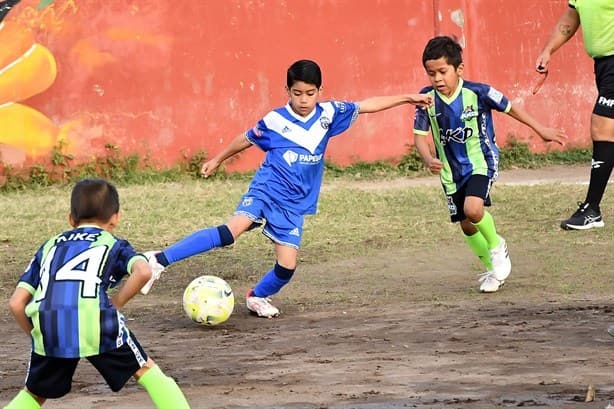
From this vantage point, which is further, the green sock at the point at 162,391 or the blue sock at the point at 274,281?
the blue sock at the point at 274,281

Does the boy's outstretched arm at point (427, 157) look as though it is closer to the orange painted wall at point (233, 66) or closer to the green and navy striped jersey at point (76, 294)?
the green and navy striped jersey at point (76, 294)

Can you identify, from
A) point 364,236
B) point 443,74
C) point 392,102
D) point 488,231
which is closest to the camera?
point 392,102

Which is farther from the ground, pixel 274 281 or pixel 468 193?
pixel 468 193

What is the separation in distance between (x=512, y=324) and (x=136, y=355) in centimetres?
255

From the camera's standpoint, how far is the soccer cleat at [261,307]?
23.0ft

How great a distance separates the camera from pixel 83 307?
439 centimetres

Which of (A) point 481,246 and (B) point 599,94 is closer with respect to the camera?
(A) point 481,246

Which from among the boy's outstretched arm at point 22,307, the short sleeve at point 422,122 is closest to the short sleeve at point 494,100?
the short sleeve at point 422,122

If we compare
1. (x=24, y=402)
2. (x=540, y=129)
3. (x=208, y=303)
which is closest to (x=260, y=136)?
(x=208, y=303)

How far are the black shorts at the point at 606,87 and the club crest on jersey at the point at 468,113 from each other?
7.23 ft

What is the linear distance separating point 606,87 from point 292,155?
10.8 ft

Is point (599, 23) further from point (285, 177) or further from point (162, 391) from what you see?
point (162, 391)

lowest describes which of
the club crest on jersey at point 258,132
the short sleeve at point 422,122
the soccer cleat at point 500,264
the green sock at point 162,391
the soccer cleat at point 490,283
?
the soccer cleat at point 490,283

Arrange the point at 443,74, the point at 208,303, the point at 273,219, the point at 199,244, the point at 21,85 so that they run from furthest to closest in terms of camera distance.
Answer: the point at 21,85, the point at 443,74, the point at 273,219, the point at 199,244, the point at 208,303
